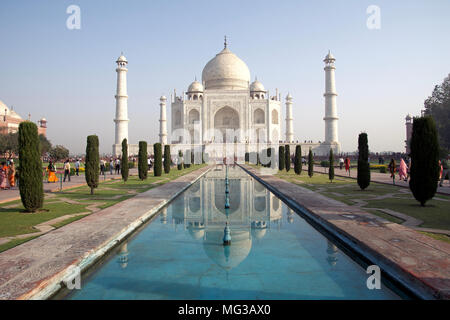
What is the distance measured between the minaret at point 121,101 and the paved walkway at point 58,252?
2878cm

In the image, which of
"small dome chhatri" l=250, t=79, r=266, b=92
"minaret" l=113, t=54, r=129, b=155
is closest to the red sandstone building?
"minaret" l=113, t=54, r=129, b=155

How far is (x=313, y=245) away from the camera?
421 cm

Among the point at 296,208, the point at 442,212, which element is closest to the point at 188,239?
the point at 296,208

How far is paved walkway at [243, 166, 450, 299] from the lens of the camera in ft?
8.69

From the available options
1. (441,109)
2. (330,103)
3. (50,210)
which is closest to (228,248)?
(50,210)

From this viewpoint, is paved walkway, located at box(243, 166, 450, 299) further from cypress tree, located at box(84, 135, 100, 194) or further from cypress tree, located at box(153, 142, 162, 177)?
cypress tree, located at box(153, 142, 162, 177)

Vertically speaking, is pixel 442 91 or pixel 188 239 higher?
pixel 442 91

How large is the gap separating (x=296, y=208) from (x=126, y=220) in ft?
10.9

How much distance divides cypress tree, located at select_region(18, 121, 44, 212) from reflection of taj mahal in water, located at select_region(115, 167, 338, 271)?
2201 mm

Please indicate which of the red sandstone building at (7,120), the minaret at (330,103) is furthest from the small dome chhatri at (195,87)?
the red sandstone building at (7,120)

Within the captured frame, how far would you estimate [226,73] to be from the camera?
4116 centimetres

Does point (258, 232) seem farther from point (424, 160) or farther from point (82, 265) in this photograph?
point (424, 160)

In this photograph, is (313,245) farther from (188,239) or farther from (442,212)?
(442,212)
